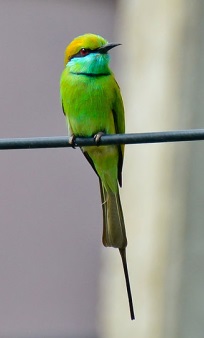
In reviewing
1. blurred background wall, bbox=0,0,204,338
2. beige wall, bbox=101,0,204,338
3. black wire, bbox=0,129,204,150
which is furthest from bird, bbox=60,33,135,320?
blurred background wall, bbox=0,0,204,338

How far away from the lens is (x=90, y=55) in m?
2.91

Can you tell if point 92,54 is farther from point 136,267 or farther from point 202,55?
point 136,267

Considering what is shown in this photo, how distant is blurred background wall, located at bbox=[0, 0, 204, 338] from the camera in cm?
434

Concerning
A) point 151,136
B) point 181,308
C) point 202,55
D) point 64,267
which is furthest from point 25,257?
point 151,136

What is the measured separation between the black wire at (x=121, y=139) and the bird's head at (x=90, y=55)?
0.50 m

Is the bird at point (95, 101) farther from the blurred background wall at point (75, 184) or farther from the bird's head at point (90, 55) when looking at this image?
the blurred background wall at point (75, 184)

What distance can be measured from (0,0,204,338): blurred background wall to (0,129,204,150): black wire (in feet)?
6.19

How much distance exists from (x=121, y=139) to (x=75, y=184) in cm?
226

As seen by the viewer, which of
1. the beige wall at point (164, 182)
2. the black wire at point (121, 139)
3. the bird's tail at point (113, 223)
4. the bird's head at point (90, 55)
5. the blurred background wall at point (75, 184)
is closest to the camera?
the black wire at point (121, 139)

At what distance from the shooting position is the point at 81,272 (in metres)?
4.68

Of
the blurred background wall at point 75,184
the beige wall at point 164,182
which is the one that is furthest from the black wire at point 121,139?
the blurred background wall at point 75,184

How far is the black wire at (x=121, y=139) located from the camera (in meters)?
2.34

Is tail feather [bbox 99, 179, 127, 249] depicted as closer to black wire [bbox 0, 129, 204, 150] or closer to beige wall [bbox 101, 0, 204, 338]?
black wire [bbox 0, 129, 204, 150]

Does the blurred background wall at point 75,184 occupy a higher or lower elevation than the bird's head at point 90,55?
lower
